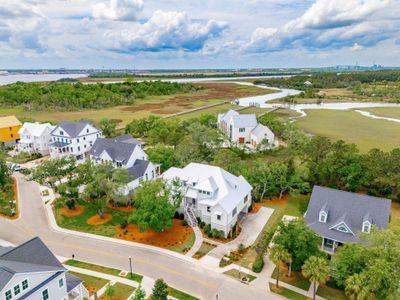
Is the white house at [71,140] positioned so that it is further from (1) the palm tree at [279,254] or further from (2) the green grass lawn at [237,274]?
(1) the palm tree at [279,254]

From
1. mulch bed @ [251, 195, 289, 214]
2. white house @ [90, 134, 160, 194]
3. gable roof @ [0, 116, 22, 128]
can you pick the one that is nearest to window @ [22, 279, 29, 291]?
white house @ [90, 134, 160, 194]

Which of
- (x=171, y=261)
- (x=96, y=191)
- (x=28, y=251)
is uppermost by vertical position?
(x=28, y=251)

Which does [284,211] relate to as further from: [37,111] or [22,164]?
[37,111]

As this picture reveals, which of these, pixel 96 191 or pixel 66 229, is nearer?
pixel 66 229

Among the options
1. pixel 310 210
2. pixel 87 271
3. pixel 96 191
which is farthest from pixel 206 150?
pixel 87 271

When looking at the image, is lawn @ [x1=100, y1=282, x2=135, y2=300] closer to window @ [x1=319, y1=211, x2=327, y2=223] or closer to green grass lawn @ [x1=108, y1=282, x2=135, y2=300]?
green grass lawn @ [x1=108, y1=282, x2=135, y2=300]

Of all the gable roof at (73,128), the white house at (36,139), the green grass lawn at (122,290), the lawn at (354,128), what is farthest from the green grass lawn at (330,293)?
the white house at (36,139)
